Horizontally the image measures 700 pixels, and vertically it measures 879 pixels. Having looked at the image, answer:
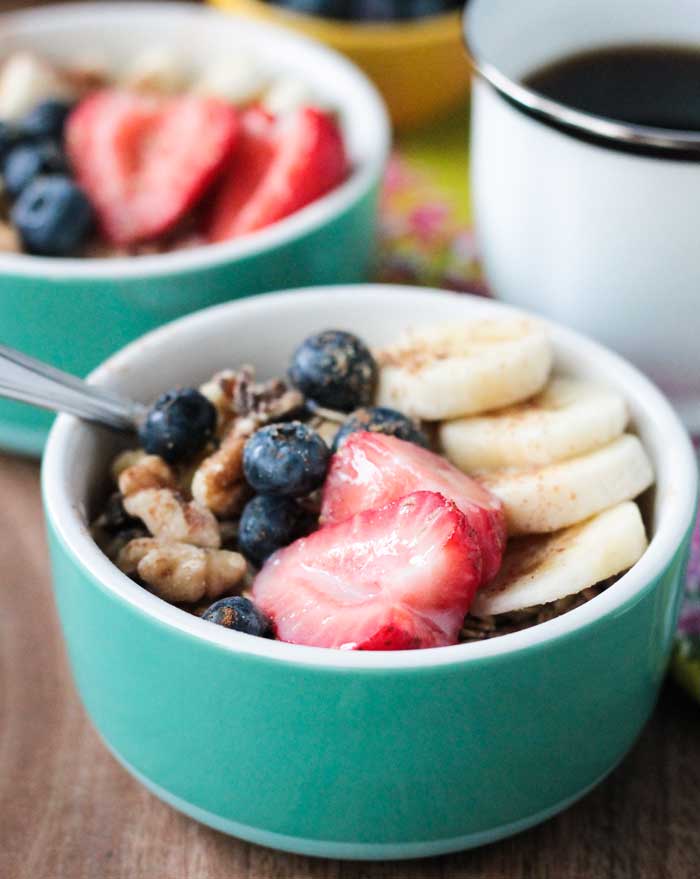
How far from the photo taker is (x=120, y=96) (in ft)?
4.90

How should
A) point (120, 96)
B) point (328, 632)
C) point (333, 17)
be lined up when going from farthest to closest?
point (333, 17)
point (120, 96)
point (328, 632)

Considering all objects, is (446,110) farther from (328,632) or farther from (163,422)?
(328,632)

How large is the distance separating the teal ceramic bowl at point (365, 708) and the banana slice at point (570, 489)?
27mm

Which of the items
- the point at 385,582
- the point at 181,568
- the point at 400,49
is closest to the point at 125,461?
the point at 181,568

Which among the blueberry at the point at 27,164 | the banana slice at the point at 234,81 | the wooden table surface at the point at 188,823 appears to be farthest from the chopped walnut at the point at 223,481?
the banana slice at the point at 234,81

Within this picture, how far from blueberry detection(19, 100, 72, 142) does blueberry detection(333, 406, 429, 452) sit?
64 centimetres

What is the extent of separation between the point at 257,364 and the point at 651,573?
1.48ft

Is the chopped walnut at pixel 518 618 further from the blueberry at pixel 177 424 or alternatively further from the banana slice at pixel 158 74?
the banana slice at pixel 158 74

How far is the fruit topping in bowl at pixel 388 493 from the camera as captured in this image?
0.88 metres

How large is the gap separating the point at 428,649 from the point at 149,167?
2.60 feet

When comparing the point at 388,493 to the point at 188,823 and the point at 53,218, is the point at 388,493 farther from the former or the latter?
the point at 53,218

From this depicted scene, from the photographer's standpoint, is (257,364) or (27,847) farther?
(257,364)

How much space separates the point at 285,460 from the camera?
947 millimetres

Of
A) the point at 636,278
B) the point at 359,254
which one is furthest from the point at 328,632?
the point at 359,254
